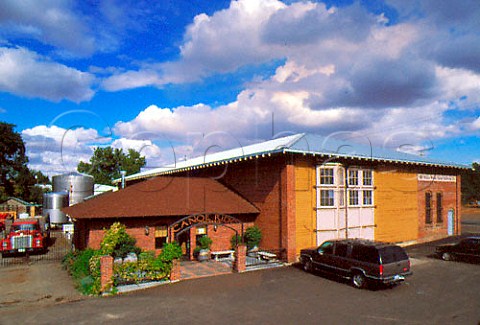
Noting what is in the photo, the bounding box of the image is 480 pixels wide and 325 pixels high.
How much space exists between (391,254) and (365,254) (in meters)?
0.96

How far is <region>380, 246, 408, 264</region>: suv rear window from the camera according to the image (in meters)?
13.0

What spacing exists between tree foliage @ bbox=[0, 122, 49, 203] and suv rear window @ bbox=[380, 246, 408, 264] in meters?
65.5

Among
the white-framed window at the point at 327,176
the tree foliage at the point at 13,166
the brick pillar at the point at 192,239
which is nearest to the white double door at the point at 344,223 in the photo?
the white-framed window at the point at 327,176

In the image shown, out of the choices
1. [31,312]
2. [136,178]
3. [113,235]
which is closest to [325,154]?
[113,235]

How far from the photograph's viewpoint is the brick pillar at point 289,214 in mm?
18094

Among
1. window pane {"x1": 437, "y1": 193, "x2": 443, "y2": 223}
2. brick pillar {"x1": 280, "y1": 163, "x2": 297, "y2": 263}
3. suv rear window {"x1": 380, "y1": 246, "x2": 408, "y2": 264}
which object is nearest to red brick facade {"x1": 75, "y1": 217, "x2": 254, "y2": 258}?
brick pillar {"x1": 280, "y1": 163, "x2": 297, "y2": 263}

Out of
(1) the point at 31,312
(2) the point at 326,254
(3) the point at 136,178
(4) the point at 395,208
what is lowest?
(1) the point at 31,312

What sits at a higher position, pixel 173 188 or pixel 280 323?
pixel 173 188

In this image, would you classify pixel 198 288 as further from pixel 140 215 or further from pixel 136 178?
pixel 136 178

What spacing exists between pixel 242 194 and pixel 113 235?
8990 millimetres

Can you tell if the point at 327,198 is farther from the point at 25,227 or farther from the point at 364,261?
the point at 25,227

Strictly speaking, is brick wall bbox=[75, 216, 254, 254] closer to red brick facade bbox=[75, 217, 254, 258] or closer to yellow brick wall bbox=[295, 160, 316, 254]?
red brick facade bbox=[75, 217, 254, 258]

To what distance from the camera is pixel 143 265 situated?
14.0 m

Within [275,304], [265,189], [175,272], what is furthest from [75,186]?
[275,304]
